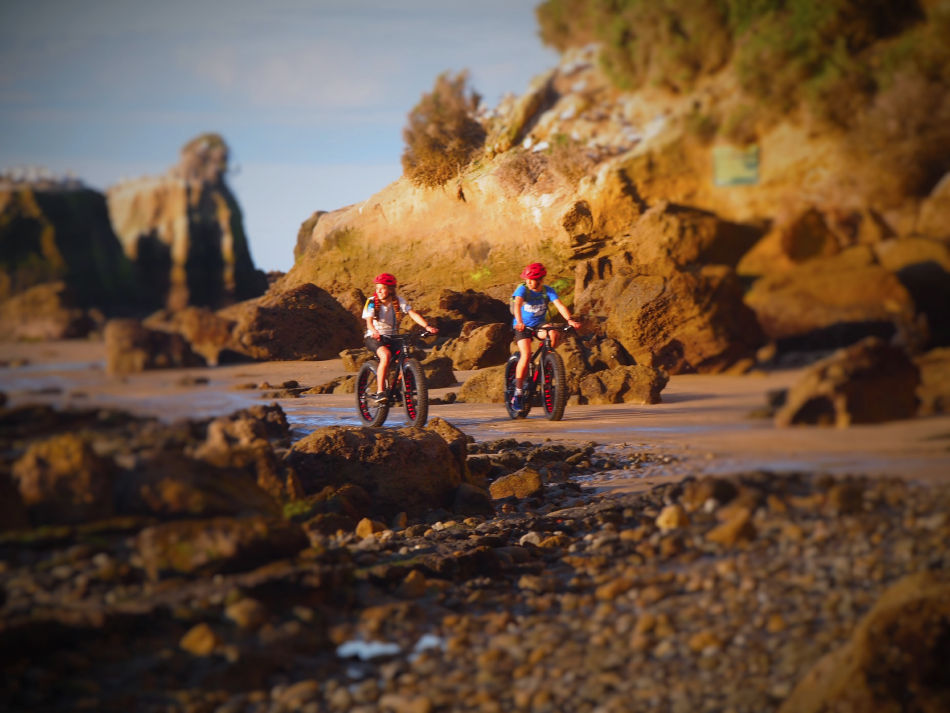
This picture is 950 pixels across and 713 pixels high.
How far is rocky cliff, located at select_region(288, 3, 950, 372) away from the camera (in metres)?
2.34

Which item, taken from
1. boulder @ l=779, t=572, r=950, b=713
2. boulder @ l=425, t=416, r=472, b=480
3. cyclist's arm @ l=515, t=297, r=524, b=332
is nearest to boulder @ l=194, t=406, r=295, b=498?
cyclist's arm @ l=515, t=297, r=524, b=332

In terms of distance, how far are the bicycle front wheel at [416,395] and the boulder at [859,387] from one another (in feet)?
7.79

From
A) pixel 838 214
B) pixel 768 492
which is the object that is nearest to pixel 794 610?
pixel 768 492

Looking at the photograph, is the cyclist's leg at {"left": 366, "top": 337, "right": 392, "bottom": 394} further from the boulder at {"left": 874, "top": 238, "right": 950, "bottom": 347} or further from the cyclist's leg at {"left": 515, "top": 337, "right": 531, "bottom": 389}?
the boulder at {"left": 874, "top": 238, "right": 950, "bottom": 347}

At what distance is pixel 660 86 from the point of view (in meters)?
2.79

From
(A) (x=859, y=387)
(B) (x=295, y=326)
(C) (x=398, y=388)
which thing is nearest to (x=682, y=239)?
(A) (x=859, y=387)

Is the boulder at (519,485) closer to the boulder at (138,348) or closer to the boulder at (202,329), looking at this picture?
the boulder at (202,329)

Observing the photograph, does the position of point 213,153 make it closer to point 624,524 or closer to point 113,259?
point 113,259

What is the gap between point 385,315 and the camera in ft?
12.8

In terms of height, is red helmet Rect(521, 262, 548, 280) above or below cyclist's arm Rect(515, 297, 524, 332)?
above

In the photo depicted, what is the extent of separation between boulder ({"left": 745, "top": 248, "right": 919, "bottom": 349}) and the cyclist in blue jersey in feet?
3.95

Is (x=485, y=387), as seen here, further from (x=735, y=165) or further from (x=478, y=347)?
(x=735, y=165)

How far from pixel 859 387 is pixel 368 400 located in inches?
108

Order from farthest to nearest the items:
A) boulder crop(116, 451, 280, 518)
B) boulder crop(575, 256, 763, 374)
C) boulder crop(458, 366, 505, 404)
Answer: boulder crop(458, 366, 505, 404), boulder crop(575, 256, 763, 374), boulder crop(116, 451, 280, 518)
